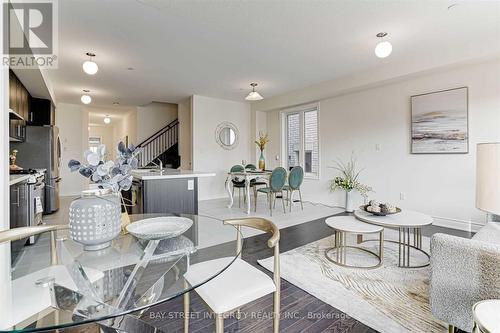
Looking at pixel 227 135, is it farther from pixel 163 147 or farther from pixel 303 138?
pixel 163 147

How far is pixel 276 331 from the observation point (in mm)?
1412

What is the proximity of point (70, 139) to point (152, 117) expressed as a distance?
2.41 m

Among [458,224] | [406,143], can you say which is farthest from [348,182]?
[458,224]

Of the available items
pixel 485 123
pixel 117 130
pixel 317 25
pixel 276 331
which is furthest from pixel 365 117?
pixel 117 130

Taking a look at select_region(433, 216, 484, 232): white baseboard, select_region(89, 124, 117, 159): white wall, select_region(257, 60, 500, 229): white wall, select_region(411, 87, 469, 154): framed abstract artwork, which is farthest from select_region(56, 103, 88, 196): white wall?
select_region(433, 216, 484, 232): white baseboard

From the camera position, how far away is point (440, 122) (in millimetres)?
3965

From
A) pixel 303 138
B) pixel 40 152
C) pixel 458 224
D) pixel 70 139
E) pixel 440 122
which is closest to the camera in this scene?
pixel 458 224

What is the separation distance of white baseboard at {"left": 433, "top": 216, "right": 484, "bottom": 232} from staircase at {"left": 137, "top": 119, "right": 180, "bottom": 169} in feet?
21.5

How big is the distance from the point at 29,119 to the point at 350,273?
6468mm

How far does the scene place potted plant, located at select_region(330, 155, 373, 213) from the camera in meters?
4.98

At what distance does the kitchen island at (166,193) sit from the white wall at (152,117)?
515 centimetres

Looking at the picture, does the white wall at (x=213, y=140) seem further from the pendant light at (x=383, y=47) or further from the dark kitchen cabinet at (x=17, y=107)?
the pendant light at (x=383, y=47)

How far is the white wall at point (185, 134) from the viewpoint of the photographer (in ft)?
22.2

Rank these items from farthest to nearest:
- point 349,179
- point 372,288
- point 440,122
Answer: point 349,179
point 440,122
point 372,288
